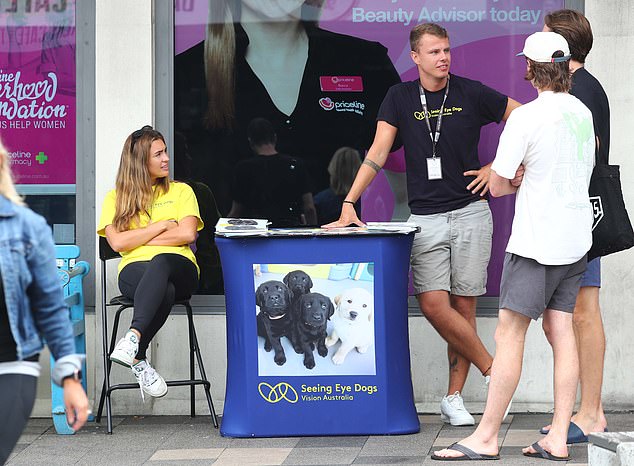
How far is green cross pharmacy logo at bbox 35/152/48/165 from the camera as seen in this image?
24.8 ft

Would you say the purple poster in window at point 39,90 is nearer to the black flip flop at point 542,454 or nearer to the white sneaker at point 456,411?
the white sneaker at point 456,411

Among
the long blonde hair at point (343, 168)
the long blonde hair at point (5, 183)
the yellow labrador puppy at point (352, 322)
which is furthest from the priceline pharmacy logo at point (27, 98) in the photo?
the long blonde hair at point (5, 183)

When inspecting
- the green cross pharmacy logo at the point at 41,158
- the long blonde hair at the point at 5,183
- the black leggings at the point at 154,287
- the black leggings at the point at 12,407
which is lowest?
the black leggings at the point at 12,407

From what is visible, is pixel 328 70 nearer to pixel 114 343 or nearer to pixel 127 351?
pixel 114 343

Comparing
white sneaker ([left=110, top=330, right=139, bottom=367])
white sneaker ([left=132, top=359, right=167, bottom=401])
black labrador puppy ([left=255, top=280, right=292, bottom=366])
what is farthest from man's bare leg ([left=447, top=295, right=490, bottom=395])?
white sneaker ([left=110, top=330, right=139, bottom=367])

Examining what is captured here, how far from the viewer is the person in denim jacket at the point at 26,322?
3562 mm

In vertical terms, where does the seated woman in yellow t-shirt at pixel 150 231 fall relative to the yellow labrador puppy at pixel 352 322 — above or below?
above

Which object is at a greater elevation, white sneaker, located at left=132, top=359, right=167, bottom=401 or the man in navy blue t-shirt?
the man in navy blue t-shirt

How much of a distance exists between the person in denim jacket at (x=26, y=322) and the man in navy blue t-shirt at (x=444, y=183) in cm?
311

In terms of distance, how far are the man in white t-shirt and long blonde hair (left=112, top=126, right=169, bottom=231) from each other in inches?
85.5

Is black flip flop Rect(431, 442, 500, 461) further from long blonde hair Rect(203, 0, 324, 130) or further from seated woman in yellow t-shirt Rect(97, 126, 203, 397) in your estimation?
long blonde hair Rect(203, 0, 324, 130)

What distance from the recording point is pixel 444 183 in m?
6.62

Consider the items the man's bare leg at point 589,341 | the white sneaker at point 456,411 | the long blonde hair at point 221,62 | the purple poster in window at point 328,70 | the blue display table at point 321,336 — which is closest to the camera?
the man's bare leg at point 589,341

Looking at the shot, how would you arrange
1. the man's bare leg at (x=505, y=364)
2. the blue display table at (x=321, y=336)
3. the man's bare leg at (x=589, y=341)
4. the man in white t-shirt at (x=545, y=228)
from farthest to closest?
the blue display table at (x=321, y=336), the man's bare leg at (x=589, y=341), the man's bare leg at (x=505, y=364), the man in white t-shirt at (x=545, y=228)
